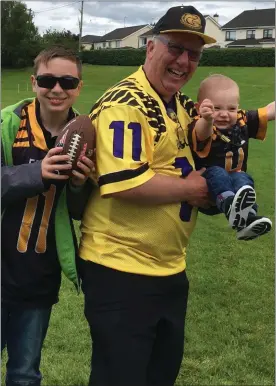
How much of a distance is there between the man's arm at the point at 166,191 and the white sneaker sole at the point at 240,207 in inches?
6.9

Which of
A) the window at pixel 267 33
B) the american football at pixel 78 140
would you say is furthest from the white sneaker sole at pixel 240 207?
the window at pixel 267 33

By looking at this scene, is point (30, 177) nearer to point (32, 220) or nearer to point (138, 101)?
point (32, 220)

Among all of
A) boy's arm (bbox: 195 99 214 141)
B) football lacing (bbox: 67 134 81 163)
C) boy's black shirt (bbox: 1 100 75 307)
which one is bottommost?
boy's black shirt (bbox: 1 100 75 307)

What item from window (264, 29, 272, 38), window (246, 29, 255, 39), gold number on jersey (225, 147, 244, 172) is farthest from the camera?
window (246, 29, 255, 39)

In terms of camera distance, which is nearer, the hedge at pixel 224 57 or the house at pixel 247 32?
the hedge at pixel 224 57

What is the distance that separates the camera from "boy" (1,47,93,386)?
265cm

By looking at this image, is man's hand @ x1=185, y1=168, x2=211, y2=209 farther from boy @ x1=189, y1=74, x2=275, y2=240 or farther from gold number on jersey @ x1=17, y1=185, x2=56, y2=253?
gold number on jersey @ x1=17, y1=185, x2=56, y2=253

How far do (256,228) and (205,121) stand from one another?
0.59 metres

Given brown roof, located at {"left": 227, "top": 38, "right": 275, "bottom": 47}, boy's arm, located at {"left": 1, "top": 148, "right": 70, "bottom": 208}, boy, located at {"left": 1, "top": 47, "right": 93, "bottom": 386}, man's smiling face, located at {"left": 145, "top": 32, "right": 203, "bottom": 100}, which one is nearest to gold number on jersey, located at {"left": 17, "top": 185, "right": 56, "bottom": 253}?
boy, located at {"left": 1, "top": 47, "right": 93, "bottom": 386}

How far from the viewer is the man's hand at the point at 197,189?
2.55 m

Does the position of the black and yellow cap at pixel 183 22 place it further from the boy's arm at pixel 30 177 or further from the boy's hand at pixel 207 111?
the boy's arm at pixel 30 177

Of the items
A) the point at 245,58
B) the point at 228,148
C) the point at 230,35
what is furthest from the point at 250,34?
the point at 228,148

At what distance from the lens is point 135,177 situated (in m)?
2.32

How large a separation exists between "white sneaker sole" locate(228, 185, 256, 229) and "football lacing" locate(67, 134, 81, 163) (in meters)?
0.82
